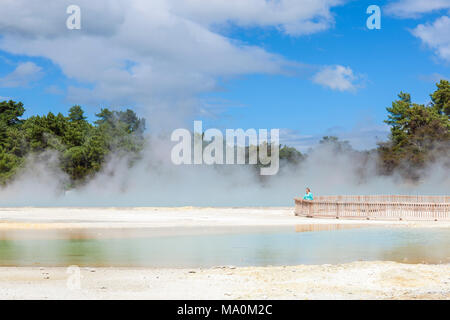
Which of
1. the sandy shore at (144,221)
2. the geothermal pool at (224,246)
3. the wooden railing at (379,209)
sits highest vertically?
the wooden railing at (379,209)

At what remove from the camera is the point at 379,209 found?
3275cm

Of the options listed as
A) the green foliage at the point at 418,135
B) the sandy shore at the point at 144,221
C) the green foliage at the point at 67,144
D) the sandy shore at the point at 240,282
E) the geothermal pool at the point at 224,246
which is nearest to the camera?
the sandy shore at the point at 240,282

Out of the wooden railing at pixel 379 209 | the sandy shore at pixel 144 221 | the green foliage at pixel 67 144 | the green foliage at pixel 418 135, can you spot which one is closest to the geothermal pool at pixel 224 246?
the sandy shore at pixel 144 221

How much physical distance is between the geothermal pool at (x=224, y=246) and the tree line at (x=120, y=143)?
138ft

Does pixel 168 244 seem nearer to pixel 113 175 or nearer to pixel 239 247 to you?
pixel 239 247

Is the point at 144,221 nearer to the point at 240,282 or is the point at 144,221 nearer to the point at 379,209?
the point at 379,209

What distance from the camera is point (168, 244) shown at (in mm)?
21312

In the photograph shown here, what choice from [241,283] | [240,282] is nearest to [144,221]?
[240,282]

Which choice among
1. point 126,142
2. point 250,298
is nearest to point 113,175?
point 126,142

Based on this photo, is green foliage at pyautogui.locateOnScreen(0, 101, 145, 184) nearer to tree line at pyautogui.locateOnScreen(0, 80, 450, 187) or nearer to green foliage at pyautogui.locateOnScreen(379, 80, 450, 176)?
tree line at pyautogui.locateOnScreen(0, 80, 450, 187)

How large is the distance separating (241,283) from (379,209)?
2180 cm

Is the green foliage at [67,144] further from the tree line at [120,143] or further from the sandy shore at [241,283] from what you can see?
the sandy shore at [241,283]

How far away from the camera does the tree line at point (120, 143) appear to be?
6719 centimetres
